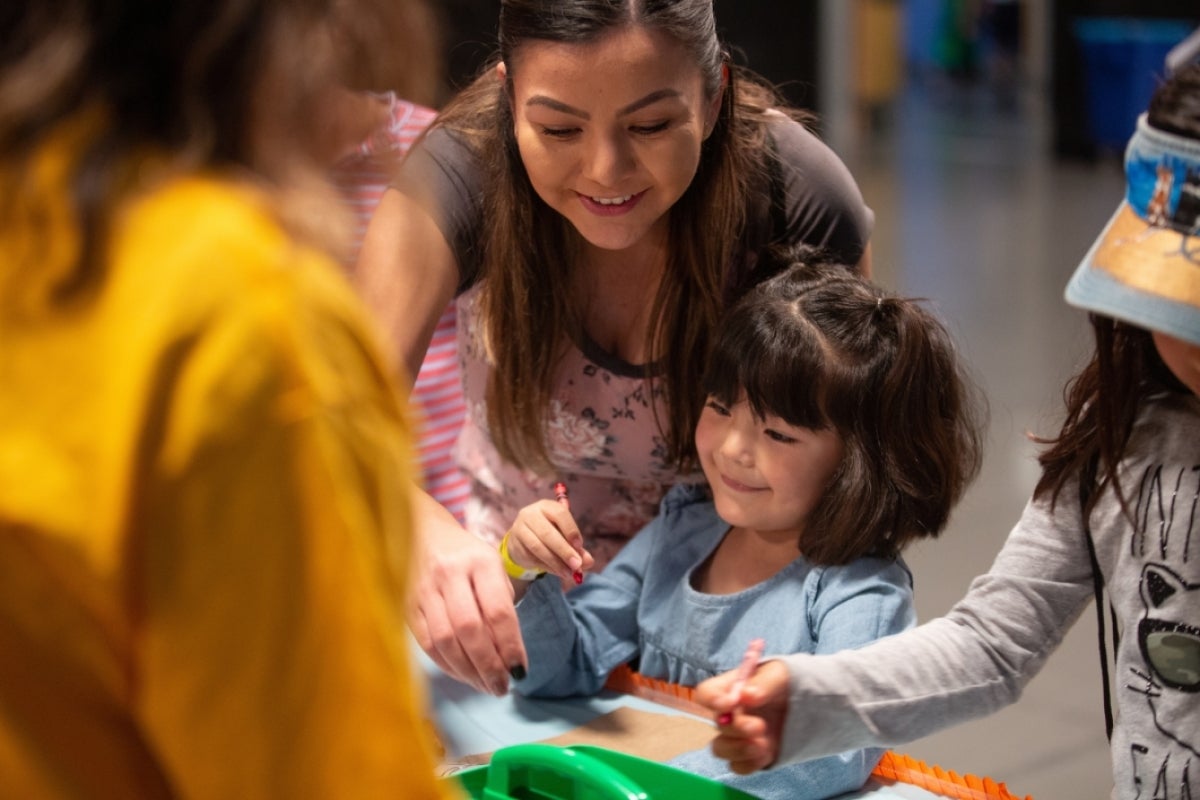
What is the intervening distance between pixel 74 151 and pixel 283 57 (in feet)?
0.29

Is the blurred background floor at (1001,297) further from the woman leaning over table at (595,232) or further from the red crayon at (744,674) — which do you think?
the red crayon at (744,674)

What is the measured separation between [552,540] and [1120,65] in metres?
6.88

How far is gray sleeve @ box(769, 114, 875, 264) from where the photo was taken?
1.48 metres

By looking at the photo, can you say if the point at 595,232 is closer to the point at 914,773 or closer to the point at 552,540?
the point at 552,540

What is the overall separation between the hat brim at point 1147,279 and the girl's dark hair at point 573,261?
0.54 m

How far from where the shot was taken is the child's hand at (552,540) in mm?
1277

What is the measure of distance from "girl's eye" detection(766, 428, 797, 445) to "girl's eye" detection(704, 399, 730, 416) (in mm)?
49

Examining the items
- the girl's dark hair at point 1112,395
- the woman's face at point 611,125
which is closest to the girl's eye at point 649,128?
the woman's face at point 611,125

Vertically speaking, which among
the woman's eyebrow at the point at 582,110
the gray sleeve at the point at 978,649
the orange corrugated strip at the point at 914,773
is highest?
the woman's eyebrow at the point at 582,110

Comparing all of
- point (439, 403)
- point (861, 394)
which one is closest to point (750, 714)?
point (861, 394)

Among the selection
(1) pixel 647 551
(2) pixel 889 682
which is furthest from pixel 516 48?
(2) pixel 889 682

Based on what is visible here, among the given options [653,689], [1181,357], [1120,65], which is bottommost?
[1120,65]

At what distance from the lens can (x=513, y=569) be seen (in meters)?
1.36

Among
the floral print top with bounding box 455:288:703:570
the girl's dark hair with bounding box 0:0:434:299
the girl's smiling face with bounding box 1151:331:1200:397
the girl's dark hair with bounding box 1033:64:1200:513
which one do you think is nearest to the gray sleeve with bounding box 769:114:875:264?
the floral print top with bounding box 455:288:703:570
